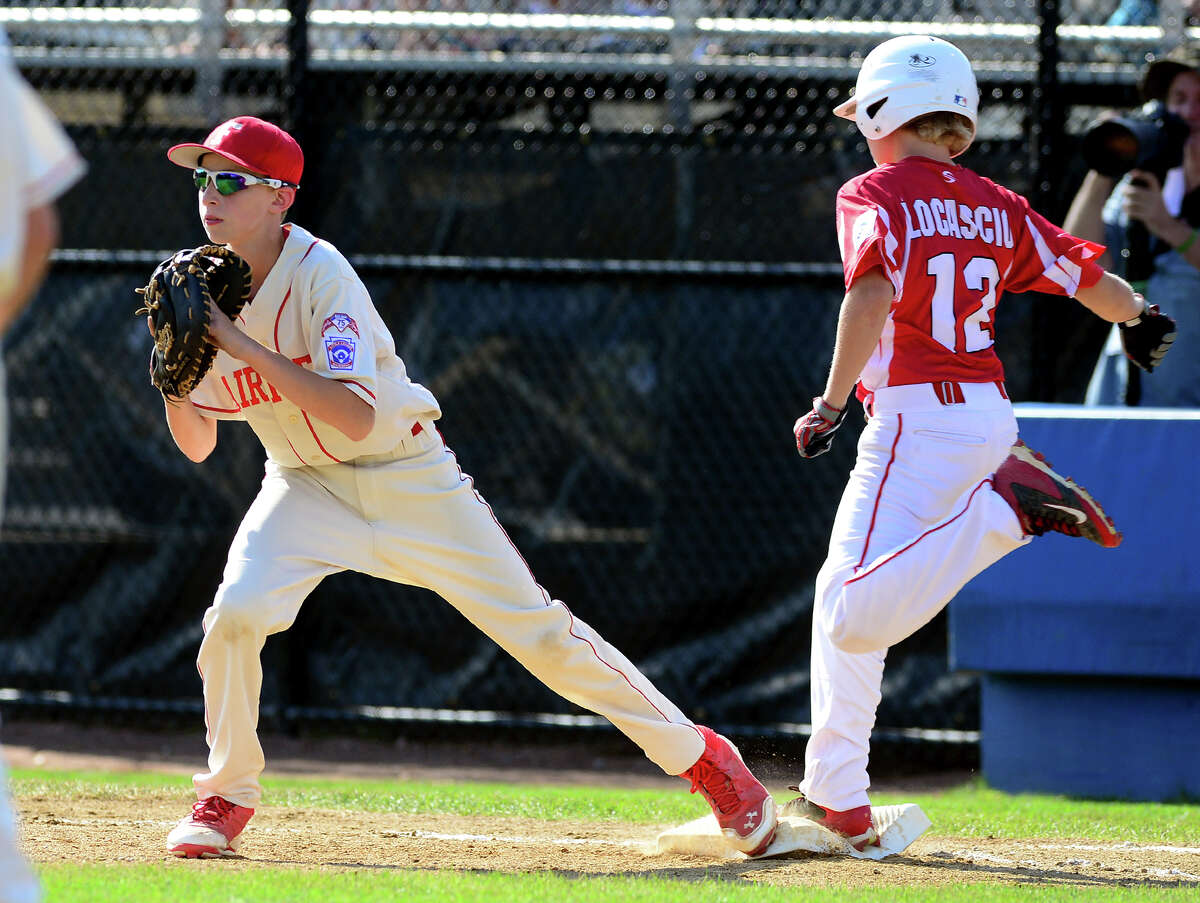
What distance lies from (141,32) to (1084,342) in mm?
4552

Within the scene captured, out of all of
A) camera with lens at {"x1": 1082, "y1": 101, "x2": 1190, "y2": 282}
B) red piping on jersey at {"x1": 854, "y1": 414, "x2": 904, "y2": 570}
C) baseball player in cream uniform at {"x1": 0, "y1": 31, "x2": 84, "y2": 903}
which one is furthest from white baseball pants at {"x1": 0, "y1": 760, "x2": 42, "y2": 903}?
→ camera with lens at {"x1": 1082, "y1": 101, "x2": 1190, "y2": 282}

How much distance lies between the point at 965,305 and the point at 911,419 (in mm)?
328

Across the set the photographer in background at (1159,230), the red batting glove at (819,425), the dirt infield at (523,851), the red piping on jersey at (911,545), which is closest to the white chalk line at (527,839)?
the dirt infield at (523,851)

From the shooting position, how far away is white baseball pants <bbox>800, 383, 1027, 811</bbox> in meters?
3.76

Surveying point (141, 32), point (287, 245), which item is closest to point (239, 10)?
point (141, 32)

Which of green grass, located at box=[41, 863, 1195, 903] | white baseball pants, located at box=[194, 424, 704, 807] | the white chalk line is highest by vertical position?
white baseball pants, located at box=[194, 424, 704, 807]

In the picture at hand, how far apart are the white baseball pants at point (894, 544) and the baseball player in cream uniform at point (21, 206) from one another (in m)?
2.18

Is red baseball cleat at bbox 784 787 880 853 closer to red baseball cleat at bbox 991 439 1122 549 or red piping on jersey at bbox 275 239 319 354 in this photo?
red baseball cleat at bbox 991 439 1122 549

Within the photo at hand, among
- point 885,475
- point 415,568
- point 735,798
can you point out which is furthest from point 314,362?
point 735,798

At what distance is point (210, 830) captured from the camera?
389 centimetres

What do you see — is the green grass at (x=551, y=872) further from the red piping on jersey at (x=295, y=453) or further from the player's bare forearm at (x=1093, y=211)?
the player's bare forearm at (x=1093, y=211)

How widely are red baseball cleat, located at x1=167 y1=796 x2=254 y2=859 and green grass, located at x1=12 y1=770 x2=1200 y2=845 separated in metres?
1.05

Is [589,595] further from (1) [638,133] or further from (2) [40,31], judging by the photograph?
(2) [40,31]

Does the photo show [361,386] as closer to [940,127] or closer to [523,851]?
[523,851]
